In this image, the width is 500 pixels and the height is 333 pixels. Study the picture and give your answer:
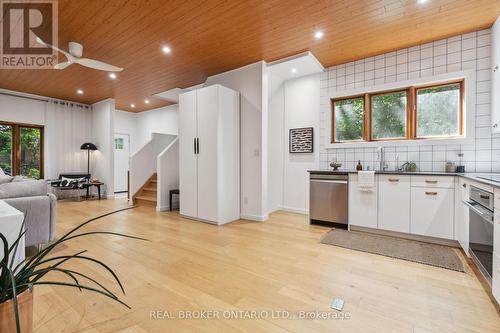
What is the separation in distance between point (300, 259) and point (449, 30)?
11.3 ft

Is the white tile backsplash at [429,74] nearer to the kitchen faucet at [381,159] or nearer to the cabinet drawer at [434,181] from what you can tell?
the kitchen faucet at [381,159]

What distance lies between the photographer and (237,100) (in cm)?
425

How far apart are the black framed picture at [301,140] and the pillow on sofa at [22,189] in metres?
3.86

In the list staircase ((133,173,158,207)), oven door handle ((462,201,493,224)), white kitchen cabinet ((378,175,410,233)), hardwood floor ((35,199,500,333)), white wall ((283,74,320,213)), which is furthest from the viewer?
staircase ((133,173,158,207))

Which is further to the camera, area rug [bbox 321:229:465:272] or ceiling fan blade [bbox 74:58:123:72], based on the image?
ceiling fan blade [bbox 74:58:123:72]

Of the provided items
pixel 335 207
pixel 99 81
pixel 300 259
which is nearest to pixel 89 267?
pixel 300 259

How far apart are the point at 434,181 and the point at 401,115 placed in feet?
4.17

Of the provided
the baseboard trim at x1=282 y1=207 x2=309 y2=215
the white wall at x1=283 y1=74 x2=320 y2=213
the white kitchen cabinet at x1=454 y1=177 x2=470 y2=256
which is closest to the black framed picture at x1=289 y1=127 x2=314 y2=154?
the white wall at x1=283 y1=74 x2=320 y2=213

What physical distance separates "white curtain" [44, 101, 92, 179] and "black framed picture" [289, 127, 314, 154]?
20.0 feet

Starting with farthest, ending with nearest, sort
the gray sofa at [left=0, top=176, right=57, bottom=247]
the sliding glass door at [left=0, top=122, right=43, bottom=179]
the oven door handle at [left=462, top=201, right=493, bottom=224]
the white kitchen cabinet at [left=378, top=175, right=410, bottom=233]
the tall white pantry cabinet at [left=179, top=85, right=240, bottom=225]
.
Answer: the sliding glass door at [left=0, top=122, right=43, bottom=179] → the tall white pantry cabinet at [left=179, top=85, right=240, bottom=225] → the white kitchen cabinet at [left=378, top=175, right=410, bottom=233] → the gray sofa at [left=0, top=176, right=57, bottom=247] → the oven door handle at [left=462, top=201, right=493, bottom=224]

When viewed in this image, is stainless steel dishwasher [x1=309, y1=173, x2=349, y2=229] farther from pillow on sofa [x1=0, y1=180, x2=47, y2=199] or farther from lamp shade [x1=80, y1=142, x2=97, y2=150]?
lamp shade [x1=80, y1=142, x2=97, y2=150]

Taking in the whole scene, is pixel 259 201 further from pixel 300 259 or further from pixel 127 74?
pixel 127 74

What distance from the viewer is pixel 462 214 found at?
102 inches

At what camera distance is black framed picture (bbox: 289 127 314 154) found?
451 cm
